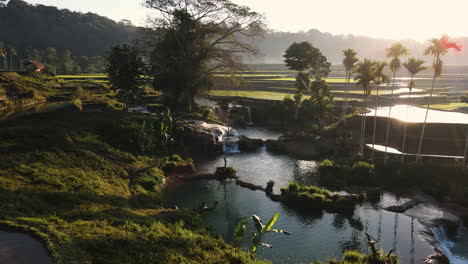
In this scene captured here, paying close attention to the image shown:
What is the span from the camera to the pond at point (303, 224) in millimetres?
21938

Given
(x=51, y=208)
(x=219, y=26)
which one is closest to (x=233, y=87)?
(x=219, y=26)

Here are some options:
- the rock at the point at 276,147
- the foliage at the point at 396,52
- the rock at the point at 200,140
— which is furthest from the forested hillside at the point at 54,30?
the foliage at the point at 396,52

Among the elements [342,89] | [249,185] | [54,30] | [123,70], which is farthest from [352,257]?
[54,30]

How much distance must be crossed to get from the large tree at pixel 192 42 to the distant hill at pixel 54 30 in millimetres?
94689

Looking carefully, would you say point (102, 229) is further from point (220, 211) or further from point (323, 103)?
point (323, 103)

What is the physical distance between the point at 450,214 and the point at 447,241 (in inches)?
156

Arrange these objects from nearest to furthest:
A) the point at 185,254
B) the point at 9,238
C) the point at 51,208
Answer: the point at 9,238
the point at 185,254
the point at 51,208

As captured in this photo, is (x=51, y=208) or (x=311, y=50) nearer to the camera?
(x=51, y=208)

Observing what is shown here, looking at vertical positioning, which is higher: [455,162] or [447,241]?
[455,162]

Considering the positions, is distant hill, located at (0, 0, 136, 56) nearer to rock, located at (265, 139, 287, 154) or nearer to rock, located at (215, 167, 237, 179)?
rock, located at (265, 139, 287, 154)

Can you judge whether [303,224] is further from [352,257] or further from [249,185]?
[249,185]

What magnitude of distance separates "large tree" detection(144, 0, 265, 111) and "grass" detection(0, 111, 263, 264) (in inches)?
705

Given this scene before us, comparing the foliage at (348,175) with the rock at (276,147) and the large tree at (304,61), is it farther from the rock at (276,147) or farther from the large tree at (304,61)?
the large tree at (304,61)

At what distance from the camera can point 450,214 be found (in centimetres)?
2723
